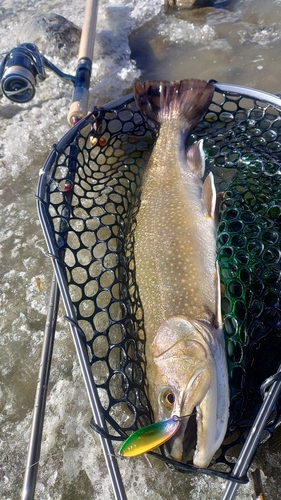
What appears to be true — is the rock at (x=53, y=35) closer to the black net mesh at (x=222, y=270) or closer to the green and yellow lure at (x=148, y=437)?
the black net mesh at (x=222, y=270)

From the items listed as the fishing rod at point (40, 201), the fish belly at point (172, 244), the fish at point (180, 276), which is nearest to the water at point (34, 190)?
the fishing rod at point (40, 201)

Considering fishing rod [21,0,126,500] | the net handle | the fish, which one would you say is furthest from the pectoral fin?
the net handle

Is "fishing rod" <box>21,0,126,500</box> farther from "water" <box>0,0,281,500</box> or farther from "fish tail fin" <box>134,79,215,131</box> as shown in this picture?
"fish tail fin" <box>134,79,215,131</box>

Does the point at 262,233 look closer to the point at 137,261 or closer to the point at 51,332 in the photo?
the point at 137,261

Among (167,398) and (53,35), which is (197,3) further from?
(167,398)

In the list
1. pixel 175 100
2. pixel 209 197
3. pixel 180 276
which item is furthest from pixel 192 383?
pixel 175 100

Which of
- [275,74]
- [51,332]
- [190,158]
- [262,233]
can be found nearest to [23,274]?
[51,332]
